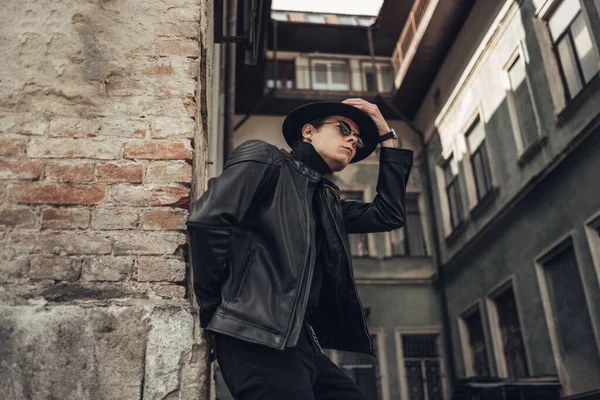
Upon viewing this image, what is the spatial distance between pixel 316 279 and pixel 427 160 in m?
14.7

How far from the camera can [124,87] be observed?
2.59 metres

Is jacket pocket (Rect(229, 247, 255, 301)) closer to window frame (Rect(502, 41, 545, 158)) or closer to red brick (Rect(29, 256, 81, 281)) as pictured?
red brick (Rect(29, 256, 81, 281))

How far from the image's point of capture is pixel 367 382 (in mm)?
14367

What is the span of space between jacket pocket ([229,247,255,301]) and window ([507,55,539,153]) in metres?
9.30

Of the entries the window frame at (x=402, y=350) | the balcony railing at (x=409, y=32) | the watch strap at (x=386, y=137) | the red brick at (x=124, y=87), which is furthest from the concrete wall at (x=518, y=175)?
the red brick at (x=124, y=87)

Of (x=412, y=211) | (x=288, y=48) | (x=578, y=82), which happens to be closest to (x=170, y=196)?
(x=578, y=82)

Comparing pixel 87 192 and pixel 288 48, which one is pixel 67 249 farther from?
pixel 288 48

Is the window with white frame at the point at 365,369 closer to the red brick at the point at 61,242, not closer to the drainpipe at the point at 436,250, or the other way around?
the drainpipe at the point at 436,250

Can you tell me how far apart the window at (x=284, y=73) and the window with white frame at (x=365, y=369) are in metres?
7.50

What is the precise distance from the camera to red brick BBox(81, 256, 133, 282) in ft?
7.40

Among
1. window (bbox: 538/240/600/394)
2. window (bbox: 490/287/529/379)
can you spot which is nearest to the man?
window (bbox: 538/240/600/394)

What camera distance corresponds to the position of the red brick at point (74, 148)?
7.97 ft

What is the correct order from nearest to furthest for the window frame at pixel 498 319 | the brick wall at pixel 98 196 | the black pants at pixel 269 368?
the black pants at pixel 269 368 < the brick wall at pixel 98 196 < the window frame at pixel 498 319

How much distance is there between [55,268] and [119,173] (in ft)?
1.46
